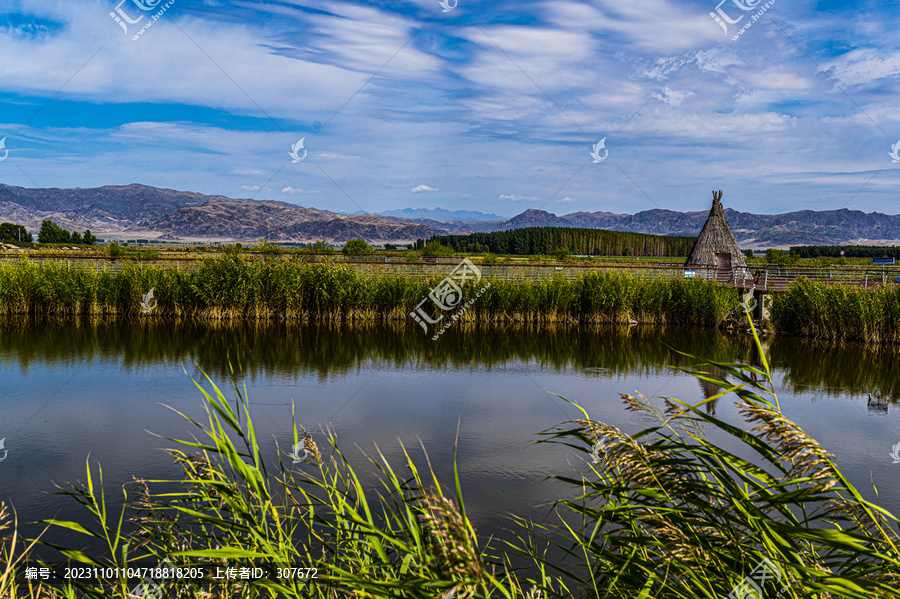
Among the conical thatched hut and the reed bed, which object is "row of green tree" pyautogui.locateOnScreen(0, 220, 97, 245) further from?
the reed bed

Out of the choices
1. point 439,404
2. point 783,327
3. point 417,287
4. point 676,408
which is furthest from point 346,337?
point 676,408

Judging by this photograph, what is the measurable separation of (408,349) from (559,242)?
10688cm

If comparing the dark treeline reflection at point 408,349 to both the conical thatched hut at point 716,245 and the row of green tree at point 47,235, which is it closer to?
the conical thatched hut at point 716,245

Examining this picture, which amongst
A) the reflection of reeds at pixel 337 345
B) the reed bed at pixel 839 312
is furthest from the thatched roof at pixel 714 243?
the reflection of reeds at pixel 337 345

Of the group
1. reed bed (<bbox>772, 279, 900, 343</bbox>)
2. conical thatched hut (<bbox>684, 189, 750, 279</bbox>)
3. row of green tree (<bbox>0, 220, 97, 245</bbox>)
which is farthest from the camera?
row of green tree (<bbox>0, 220, 97, 245</bbox>)

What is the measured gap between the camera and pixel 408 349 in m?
14.6

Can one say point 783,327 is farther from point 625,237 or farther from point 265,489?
point 625,237

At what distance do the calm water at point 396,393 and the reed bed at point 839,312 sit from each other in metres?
1.10

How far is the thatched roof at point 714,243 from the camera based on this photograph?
32.8m

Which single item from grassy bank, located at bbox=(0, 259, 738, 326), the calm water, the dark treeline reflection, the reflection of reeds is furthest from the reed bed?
the reflection of reeds

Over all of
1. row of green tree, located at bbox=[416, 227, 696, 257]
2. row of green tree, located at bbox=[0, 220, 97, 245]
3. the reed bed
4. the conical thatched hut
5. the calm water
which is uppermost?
row of green tree, located at bbox=[416, 227, 696, 257]

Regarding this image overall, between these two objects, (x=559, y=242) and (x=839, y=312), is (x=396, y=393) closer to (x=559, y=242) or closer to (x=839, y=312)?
(x=839, y=312)

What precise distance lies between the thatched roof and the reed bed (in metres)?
13.7

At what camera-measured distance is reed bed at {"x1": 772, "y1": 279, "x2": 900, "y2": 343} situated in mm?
16625
